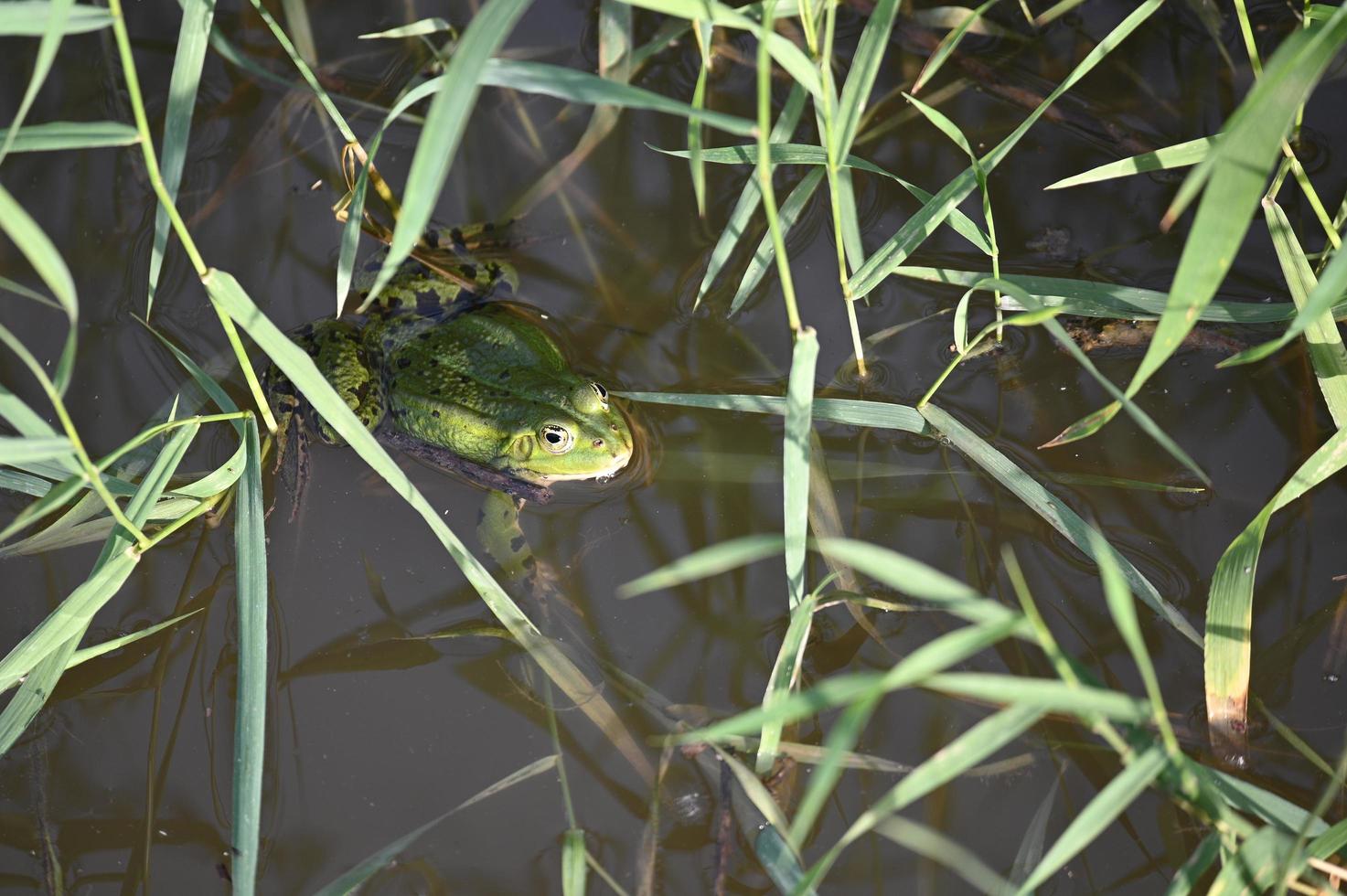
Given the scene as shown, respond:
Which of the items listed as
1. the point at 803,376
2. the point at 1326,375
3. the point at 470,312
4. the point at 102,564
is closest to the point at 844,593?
the point at 803,376

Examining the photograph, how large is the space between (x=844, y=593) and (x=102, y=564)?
2.15m

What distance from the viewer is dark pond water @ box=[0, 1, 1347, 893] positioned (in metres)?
2.91

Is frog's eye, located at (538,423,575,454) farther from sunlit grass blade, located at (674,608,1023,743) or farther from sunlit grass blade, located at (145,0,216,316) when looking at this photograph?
sunlit grass blade, located at (674,608,1023,743)

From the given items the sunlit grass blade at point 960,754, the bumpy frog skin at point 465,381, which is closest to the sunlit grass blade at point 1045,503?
the sunlit grass blade at point 960,754

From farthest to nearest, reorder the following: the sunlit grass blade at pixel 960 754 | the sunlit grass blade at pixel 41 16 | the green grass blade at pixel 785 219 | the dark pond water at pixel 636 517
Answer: the dark pond water at pixel 636 517, the green grass blade at pixel 785 219, the sunlit grass blade at pixel 41 16, the sunlit grass blade at pixel 960 754

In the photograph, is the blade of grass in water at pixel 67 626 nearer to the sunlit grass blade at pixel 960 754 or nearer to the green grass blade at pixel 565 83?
the green grass blade at pixel 565 83

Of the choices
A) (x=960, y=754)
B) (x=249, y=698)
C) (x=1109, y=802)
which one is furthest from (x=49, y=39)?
(x=1109, y=802)

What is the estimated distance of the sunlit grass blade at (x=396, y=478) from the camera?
2.29 metres

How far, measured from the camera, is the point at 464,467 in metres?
3.65

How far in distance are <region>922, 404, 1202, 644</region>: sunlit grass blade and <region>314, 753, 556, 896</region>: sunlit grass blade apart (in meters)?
1.62

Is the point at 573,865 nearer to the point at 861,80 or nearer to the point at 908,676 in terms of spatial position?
the point at 908,676

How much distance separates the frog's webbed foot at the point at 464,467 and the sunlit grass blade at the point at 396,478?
64 centimetres

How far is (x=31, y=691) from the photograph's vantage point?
2535mm

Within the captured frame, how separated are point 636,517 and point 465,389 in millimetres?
833
